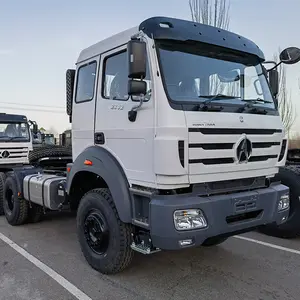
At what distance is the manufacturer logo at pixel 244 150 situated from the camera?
381 centimetres

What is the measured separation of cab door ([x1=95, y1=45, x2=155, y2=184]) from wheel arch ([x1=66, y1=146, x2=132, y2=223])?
85 mm

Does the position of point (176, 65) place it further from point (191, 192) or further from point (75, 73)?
point (75, 73)

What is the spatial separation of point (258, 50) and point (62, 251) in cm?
390

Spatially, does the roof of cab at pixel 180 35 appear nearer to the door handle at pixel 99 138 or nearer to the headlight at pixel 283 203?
the door handle at pixel 99 138

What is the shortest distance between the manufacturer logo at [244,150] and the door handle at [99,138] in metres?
1.61

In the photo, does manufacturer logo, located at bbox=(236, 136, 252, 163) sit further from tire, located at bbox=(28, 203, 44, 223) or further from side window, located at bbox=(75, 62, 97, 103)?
tire, located at bbox=(28, 203, 44, 223)

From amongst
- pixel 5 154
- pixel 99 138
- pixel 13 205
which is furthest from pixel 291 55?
pixel 5 154

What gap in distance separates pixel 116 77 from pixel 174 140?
49.5 inches

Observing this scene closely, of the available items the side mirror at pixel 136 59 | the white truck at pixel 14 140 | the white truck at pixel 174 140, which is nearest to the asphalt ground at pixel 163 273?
the white truck at pixel 174 140

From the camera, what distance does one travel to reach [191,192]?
364 cm

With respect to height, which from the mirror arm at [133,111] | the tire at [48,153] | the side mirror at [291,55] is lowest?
the tire at [48,153]

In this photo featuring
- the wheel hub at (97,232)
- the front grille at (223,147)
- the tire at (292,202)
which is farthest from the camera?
the tire at (292,202)

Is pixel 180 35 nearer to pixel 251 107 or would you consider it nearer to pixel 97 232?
pixel 251 107

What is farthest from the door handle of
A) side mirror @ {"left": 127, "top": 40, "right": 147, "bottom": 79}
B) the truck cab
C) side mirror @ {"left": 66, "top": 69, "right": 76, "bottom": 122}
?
the truck cab
